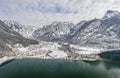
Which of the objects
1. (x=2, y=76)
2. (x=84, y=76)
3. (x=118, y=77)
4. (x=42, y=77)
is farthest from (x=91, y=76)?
(x=2, y=76)

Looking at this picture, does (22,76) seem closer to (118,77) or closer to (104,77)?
(104,77)

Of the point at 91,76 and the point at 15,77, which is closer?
the point at 15,77

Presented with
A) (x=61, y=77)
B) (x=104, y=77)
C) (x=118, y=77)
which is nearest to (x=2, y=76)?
(x=61, y=77)

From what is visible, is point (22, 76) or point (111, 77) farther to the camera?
point (111, 77)

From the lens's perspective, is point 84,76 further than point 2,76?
Yes

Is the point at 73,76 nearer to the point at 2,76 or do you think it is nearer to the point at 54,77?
the point at 54,77

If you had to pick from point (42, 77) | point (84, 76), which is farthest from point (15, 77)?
point (84, 76)

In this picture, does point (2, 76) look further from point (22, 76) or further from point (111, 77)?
point (111, 77)
